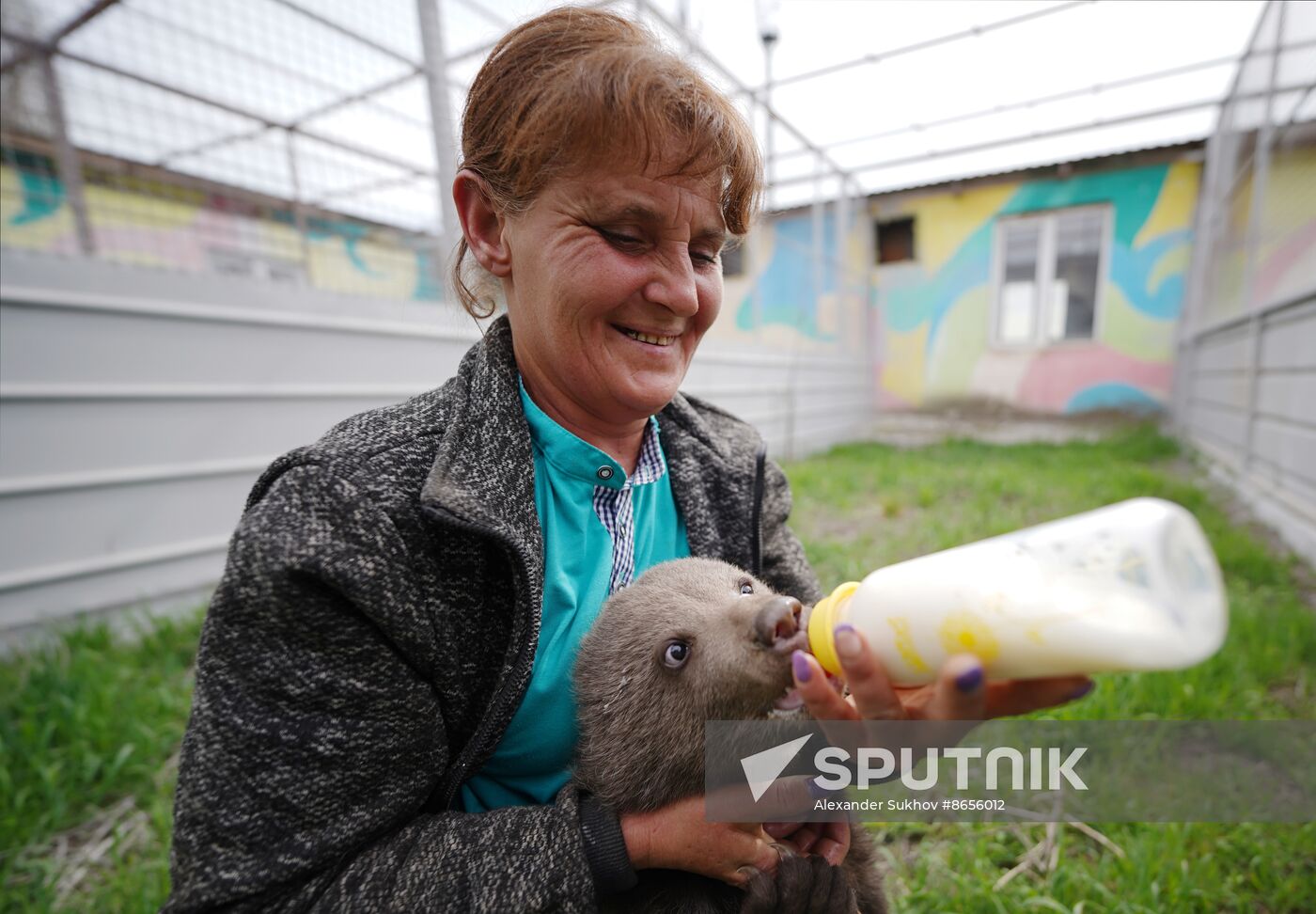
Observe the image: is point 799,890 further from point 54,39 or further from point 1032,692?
point 54,39

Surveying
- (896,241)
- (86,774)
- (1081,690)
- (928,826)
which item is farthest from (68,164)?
(896,241)

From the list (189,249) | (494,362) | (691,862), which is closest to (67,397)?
(189,249)

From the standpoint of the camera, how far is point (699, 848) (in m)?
1.04

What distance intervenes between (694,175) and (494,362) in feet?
1.57

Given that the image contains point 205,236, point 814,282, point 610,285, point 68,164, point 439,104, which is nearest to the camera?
point 610,285

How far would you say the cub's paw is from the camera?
3.27 ft

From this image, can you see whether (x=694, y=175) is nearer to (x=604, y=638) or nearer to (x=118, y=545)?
(x=604, y=638)

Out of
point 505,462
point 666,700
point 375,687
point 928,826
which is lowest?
point 928,826

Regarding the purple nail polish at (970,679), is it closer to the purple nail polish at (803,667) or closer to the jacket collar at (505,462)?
the purple nail polish at (803,667)

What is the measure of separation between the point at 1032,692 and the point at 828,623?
0.24 metres

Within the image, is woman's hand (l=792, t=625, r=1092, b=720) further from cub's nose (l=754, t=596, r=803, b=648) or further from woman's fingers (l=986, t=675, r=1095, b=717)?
cub's nose (l=754, t=596, r=803, b=648)

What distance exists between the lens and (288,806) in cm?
89

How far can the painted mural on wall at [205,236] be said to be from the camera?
9.80 feet

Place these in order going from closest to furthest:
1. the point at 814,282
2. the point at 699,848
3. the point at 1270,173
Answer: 1. the point at 699,848
2. the point at 1270,173
3. the point at 814,282
